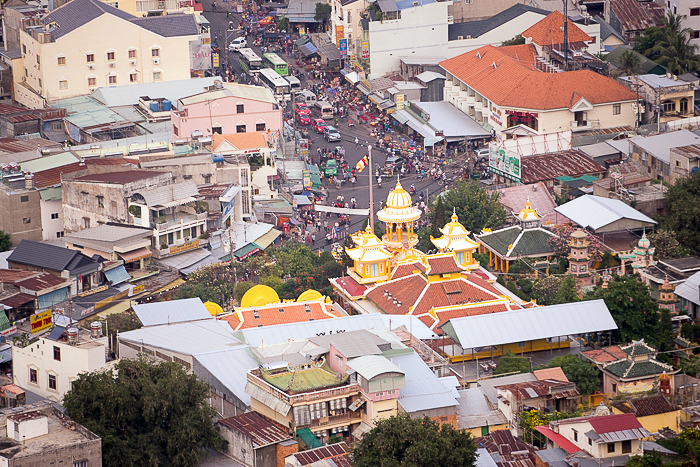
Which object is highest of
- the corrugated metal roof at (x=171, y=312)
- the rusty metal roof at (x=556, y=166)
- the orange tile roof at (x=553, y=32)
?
the orange tile roof at (x=553, y=32)

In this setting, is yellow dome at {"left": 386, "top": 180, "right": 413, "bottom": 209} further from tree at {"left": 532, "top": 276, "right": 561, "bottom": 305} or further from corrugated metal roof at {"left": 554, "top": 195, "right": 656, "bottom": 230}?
corrugated metal roof at {"left": 554, "top": 195, "right": 656, "bottom": 230}

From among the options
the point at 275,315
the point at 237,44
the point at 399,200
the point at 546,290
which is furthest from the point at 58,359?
the point at 237,44

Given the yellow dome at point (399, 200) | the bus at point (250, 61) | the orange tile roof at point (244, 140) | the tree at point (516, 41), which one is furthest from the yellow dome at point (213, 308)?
the tree at point (516, 41)

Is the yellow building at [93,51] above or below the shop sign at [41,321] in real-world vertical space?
above

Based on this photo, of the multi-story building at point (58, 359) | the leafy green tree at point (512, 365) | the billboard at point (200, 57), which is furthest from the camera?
the billboard at point (200, 57)

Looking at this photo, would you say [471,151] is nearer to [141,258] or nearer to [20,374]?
[141,258]

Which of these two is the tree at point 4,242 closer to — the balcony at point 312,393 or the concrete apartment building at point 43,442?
the balcony at point 312,393
